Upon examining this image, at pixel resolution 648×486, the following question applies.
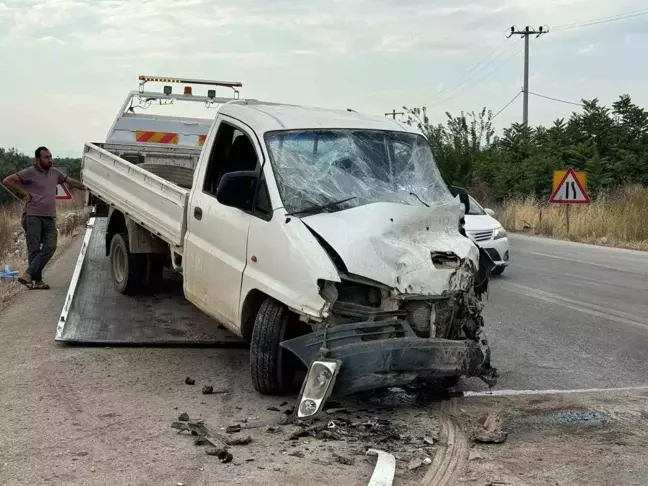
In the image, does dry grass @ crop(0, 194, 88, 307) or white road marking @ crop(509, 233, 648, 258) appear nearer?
dry grass @ crop(0, 194, 88, 307)

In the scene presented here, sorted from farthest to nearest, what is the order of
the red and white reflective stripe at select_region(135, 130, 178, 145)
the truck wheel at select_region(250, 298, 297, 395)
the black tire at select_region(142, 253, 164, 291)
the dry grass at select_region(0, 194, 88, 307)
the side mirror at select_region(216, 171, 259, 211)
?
1. the red and white reflective stripe at select_region(135, 130, 178, 145)
2. the dry grass at select_region(0, 194, 88, 307)
3. the black tire at select_region(142, 253, 164, 291)
4. the side mirror at select_region(216, 171, 259, 211)
5. the truck wheel at select_region(250, 298, 297, 395)

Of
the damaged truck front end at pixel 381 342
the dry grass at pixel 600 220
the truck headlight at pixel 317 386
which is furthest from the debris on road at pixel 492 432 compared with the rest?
the dry grass at pixel 600 220

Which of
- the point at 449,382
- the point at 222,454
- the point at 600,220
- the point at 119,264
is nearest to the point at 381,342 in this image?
the point at 222,454

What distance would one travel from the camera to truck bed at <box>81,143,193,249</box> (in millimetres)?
7492

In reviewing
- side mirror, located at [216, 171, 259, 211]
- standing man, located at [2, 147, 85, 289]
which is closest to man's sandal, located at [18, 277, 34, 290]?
standing man, located at [2, 147, 85, 289]

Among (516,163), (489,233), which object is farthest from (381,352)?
(516,163)

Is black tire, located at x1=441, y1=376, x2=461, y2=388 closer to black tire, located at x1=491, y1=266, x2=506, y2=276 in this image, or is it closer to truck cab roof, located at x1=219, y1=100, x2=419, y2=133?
truck cab roof, located at x1=219, y1=100, x2=419, y2=133

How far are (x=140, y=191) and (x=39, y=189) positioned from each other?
2.90 m

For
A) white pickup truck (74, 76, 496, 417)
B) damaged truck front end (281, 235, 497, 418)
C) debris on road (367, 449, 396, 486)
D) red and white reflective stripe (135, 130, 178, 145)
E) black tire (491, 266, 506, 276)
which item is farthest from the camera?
black tire (491, 266, 506, 276)

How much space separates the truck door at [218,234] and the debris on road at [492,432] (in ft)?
6.90

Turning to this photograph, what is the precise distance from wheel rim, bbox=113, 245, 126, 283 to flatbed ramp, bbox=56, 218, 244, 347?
8.0 inches

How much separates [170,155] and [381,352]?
22.1 ft

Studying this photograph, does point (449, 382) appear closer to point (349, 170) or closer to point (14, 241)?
point (349, 170)

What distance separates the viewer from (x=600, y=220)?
21906mm
